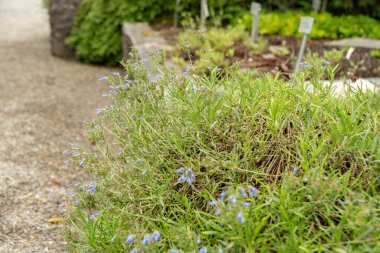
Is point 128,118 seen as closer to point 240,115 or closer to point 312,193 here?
point 240,115

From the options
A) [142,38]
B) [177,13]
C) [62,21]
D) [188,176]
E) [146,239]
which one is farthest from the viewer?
[62,21]

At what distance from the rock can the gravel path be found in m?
0.23

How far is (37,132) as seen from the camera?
16.4 feet

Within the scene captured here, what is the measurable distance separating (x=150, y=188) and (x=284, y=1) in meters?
5.53

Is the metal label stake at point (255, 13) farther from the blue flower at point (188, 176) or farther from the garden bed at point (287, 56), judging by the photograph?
the blue flower at point (188, 176)

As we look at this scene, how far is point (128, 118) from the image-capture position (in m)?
2.46

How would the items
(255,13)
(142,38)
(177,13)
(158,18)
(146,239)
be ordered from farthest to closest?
1. (158,18)
2. (177,13)
3. (142,38)
4. (255,13)
5. (146,239)

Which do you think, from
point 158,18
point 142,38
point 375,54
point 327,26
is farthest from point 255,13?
point 158,18

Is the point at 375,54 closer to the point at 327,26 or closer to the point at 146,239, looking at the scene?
the point at 327,26

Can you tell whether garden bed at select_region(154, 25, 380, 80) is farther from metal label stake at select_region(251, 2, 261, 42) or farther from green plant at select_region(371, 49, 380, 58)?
metal label stake at select_region(251, 2, 261, 42)

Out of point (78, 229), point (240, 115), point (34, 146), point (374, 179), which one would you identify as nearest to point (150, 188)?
point (78, 229)

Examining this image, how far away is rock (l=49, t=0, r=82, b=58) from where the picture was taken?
7.76 metres

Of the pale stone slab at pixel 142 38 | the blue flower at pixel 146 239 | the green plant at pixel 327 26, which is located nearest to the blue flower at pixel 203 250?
the blue flower at pixel 146 239

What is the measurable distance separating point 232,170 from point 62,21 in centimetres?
630
